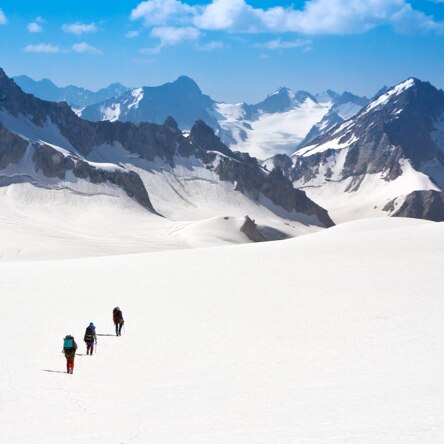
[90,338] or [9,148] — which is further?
[9,148]

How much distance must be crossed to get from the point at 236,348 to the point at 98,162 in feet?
537

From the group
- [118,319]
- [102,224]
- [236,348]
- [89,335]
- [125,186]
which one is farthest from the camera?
[125,186]

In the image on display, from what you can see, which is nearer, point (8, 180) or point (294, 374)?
point (294, 374)

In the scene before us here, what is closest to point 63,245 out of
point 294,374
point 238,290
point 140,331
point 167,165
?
point 238,290

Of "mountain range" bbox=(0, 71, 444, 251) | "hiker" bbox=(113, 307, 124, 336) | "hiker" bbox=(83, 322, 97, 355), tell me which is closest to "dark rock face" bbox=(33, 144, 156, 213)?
"mountain range" bbox=(0, 71, 444, 251)

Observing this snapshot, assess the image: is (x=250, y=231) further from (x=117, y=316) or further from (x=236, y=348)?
(x=236, y=348)

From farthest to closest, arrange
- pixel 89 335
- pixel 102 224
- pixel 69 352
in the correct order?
pixel 102 224 < pixel 89 335 < pixel 69 352

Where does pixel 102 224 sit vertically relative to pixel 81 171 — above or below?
below

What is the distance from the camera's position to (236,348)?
74.0ft

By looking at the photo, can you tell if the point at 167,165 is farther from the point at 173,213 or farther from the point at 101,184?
the point at 101,184

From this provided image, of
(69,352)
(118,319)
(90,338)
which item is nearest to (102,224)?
(118,319)

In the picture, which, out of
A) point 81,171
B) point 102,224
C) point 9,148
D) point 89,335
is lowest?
point 89,335

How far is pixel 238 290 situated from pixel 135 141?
6632 inches

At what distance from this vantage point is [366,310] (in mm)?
28375
